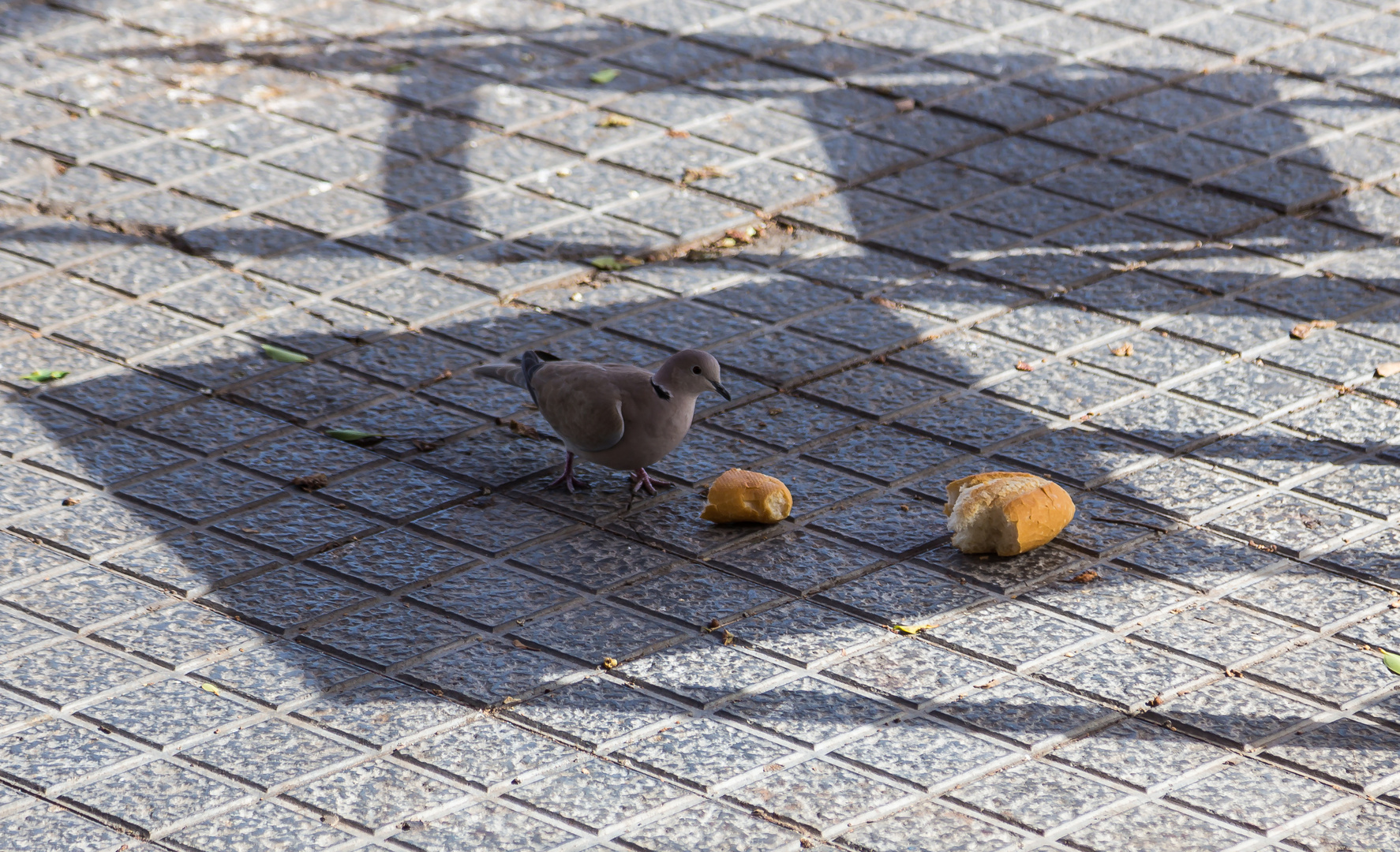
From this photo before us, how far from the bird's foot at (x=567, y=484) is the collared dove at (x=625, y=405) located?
146 millimetres

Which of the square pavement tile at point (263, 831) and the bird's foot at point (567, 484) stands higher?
the bird's foot at point (567, 484)

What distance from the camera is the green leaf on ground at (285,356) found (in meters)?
5.73

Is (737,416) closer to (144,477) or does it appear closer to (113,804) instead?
(144,477)

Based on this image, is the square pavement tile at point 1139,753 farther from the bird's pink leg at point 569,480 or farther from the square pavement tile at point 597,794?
the bird's pink leg at point 569,480

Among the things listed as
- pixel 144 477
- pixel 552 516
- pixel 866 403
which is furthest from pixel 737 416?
pixel 144 477

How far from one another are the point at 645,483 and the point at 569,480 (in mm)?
220

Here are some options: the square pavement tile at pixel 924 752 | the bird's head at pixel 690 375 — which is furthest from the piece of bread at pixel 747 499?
the square pavement tile at pixel 924 752

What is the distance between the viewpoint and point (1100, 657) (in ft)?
14.3

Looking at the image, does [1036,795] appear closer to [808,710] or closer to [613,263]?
[808,710]

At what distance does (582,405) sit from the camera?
4816 mm

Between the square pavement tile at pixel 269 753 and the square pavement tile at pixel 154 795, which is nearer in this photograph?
the square pavement tile at pixel 154 795

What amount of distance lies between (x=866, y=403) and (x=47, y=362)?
8.50ft

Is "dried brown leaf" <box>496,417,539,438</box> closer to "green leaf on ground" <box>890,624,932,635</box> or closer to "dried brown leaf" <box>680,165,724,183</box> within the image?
"green leaf on ground" <box>890,624,932,635</box>

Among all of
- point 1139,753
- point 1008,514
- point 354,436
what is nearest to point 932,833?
point 1139,753
